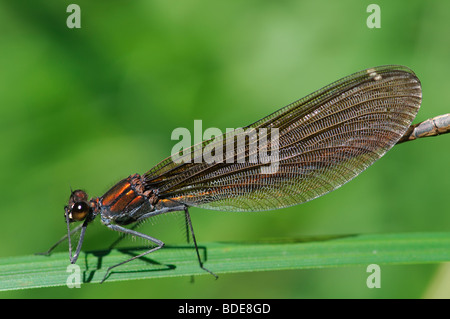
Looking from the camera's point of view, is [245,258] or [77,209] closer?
[245,258]

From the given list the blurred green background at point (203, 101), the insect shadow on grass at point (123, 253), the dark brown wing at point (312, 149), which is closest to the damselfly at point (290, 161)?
the dark brown wing at point (312, 149)

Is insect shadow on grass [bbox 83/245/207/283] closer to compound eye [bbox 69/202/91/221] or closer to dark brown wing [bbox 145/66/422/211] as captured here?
compound eye [bbox 69/202/91/221]

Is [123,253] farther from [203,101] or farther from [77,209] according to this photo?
[203,101]

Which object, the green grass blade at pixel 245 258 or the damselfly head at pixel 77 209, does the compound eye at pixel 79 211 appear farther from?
the green grass blade at pixel 245 258

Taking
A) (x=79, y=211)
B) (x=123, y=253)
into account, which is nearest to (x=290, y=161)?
(x=123, y=253)

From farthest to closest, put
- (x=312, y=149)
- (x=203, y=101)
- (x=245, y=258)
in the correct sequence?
(x=203, y=101) → (x=312, y=149) → (x=245, y=258)

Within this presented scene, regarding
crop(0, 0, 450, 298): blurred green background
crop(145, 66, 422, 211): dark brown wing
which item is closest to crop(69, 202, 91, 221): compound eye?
crop(145, 66, 422, 211): dark brown wing
